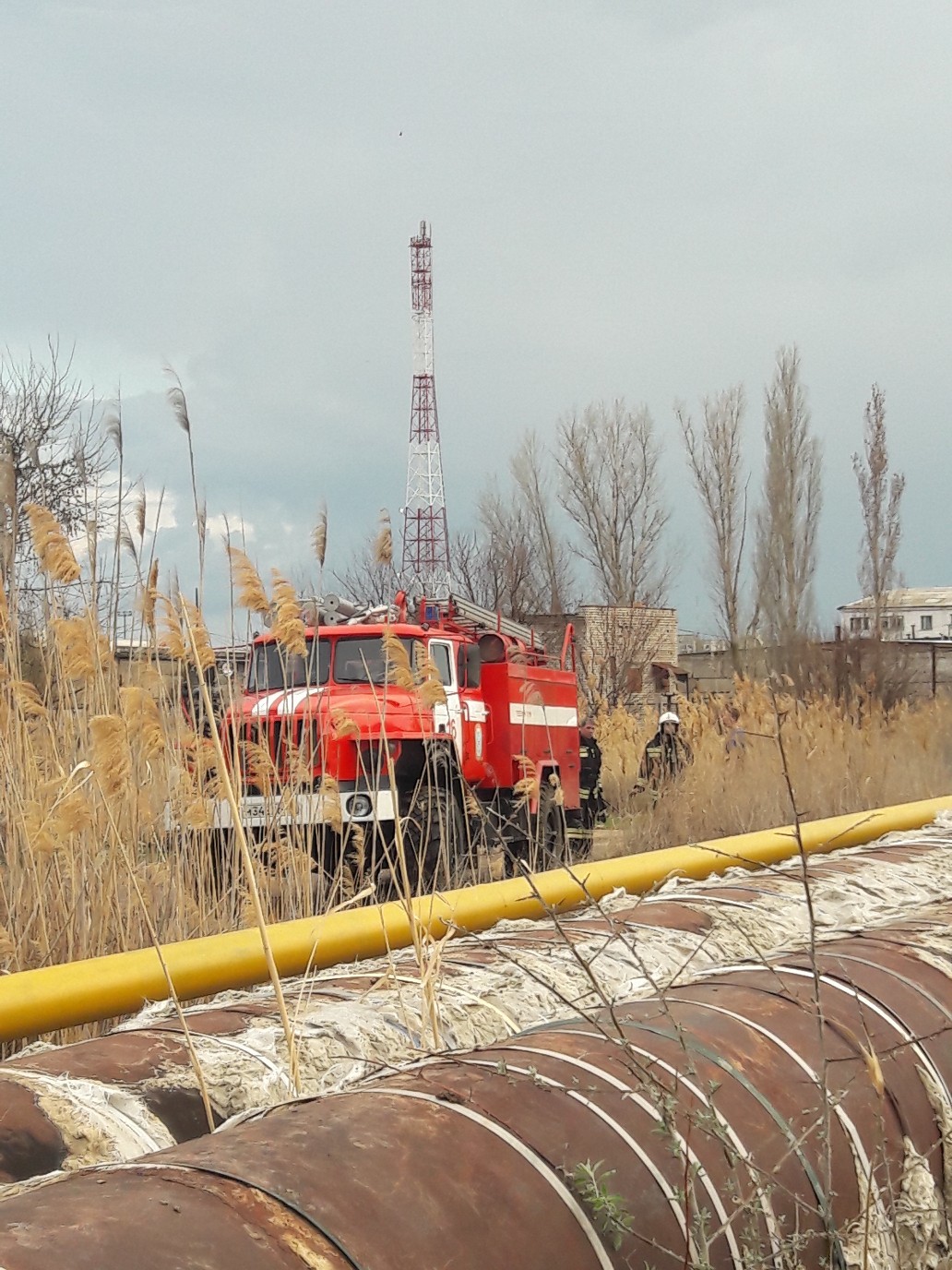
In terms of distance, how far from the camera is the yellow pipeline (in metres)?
2.69

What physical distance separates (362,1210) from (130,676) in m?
2.89

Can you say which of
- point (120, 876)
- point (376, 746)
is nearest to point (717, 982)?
point (120, 876)

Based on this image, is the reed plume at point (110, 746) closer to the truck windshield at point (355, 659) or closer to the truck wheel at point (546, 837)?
the truck wheel at point (546, 837)

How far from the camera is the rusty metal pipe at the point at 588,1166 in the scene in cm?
137

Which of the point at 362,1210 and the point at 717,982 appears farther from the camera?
the point at 717,982

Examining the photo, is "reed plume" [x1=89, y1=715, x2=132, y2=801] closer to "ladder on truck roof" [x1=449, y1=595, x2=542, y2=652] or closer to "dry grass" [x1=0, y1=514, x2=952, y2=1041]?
"dry grass" [x1=0, y1=514, x2=952, y2=1041]

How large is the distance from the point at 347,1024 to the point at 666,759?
8041mm

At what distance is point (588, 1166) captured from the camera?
1572 millimetres

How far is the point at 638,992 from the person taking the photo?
8.84 feet

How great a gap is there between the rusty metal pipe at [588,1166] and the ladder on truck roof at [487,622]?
854 cm

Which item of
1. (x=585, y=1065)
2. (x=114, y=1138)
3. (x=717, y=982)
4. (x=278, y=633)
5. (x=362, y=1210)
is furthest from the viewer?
(x=278, y=633)

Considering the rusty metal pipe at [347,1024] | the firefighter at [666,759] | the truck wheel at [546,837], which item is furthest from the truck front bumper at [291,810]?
the firefighter at [666,759]

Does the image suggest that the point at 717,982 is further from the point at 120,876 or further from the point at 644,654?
the point at 644,654

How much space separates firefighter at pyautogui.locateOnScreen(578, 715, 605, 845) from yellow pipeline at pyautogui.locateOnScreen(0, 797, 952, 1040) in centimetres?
783
